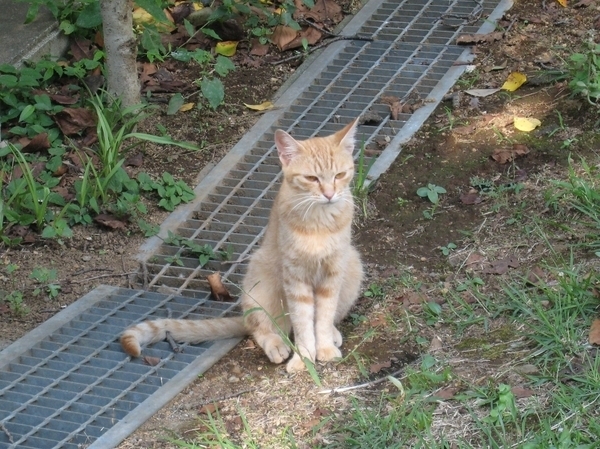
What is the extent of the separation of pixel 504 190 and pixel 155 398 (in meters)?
2.24

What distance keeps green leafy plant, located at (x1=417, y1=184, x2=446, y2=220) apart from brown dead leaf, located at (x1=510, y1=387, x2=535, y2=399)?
1.63 meters

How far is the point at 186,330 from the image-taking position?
14.4 ft

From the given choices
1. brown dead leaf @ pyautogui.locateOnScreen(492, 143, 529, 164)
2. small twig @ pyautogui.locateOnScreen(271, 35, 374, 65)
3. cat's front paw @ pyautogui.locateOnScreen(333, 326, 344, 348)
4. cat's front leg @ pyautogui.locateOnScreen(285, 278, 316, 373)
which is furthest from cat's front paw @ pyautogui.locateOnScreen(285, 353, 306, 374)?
small twig @ pyautogui.locateOnScreen(271, 35, 374, 65)

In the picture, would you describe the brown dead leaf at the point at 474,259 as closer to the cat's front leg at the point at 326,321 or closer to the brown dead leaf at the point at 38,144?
the cat's front leg at the point at 326,321

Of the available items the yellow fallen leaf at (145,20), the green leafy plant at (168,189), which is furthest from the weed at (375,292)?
the yellow fallen leaf at (145,20)

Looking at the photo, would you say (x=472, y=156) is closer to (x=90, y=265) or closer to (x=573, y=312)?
(x=573, y=312)

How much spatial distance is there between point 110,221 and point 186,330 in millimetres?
1150

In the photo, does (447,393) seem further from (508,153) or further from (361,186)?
(508,153)

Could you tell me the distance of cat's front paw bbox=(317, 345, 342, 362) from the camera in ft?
13.8

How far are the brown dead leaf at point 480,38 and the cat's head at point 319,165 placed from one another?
2.53m

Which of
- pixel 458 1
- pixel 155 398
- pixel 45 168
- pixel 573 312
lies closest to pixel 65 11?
pixel 45 168

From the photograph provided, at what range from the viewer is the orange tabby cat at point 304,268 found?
4219mm

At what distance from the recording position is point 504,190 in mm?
5164

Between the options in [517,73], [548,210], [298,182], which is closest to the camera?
[298,182]
